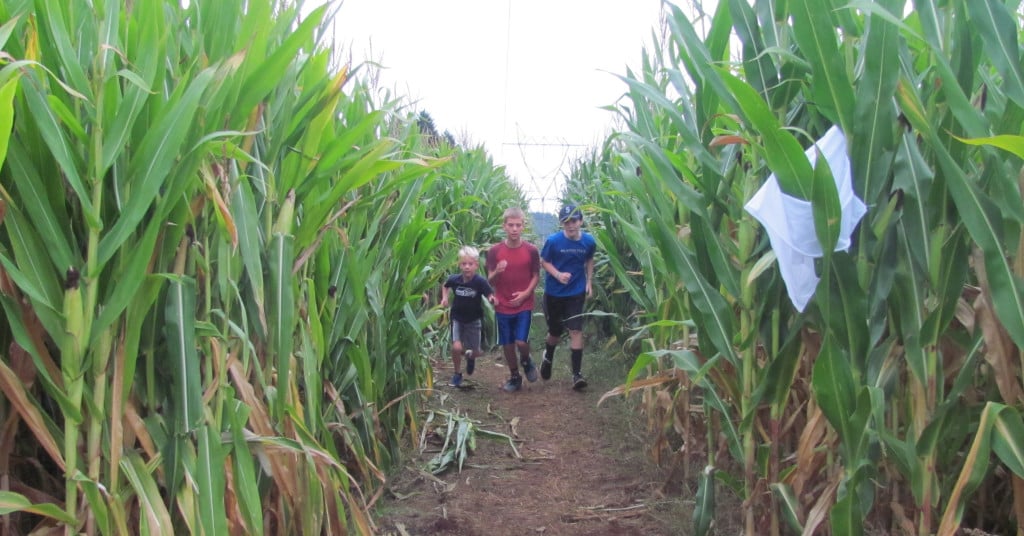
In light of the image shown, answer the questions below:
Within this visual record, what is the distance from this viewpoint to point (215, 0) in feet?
6.58

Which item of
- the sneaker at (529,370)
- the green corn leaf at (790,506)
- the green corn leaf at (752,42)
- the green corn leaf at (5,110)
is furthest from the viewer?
the sneaker at (529,370)

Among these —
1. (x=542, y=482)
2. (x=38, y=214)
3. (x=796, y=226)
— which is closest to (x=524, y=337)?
(x=542, y=482)

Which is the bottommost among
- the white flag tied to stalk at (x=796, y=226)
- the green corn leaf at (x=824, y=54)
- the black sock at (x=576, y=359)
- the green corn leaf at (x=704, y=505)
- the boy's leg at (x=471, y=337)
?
the green corn leaf at (x=704, y=505)

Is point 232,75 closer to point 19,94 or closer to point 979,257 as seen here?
point 19,94

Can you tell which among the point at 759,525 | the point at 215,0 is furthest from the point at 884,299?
the point at 215,0

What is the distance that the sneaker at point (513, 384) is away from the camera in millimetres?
6707

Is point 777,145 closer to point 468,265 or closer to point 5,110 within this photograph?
point 5,110

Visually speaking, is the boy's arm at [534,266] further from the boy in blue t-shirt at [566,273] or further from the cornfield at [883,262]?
the cornfield at [883,262]

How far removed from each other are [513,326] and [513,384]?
0.55 m

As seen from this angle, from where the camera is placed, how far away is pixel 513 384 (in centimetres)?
675

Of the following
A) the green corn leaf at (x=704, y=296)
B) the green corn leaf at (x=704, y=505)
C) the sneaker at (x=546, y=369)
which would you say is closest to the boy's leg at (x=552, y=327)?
the sneaker at (x=546, y=369)

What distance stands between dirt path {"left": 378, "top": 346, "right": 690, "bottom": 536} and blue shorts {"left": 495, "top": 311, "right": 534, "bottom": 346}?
79 centimetres

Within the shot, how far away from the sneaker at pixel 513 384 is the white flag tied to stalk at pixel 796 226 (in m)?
4.80

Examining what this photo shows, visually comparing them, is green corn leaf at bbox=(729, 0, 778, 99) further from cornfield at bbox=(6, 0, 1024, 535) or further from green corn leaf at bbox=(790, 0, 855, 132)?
green corn leaf at bbox=(790, 0, 855, 132)
